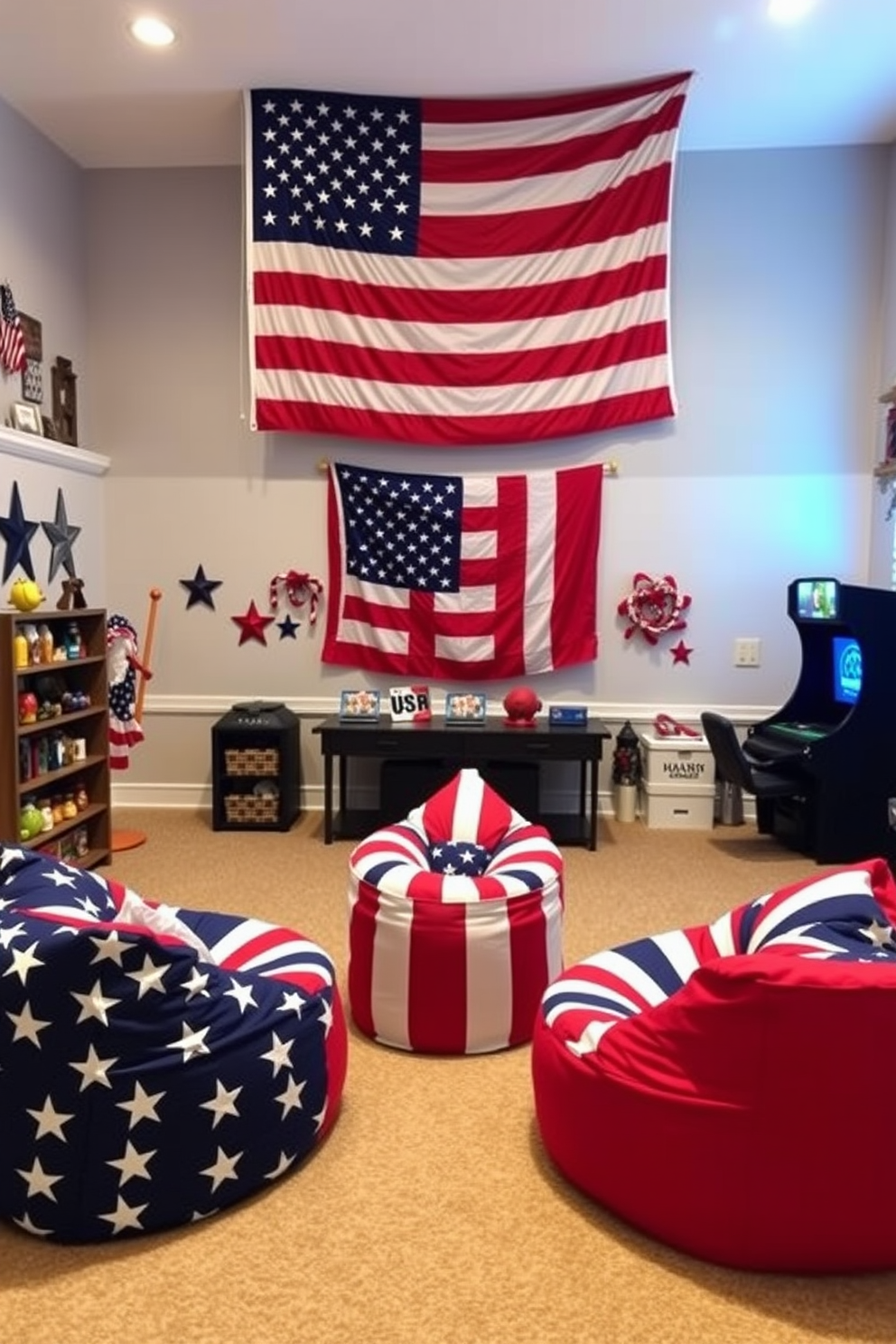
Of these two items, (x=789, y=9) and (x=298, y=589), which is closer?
(x=789, y=9)

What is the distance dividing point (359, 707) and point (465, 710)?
575mm

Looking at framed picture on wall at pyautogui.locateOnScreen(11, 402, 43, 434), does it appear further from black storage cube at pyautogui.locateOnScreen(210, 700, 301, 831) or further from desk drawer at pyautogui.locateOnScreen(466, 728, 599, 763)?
desk drawer at pyautogui.locateOnScreen(466, 728, 599, 763)

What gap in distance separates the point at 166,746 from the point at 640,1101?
13.7 feet

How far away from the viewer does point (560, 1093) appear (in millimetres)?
1936

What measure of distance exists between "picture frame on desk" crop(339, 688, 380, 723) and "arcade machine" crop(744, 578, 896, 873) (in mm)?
1998

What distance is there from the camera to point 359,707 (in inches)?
191

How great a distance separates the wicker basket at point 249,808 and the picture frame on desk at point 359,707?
2.05 ft

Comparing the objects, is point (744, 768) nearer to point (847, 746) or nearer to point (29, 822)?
point (847, 746)

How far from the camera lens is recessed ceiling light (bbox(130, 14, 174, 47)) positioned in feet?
12.4

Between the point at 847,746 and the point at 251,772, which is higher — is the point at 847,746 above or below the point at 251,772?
above

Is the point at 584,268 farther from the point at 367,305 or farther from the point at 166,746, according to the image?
the point at 166,746

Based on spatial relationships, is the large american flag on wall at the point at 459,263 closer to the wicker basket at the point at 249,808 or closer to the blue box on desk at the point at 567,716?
the blue box on desk at the point at 567,716

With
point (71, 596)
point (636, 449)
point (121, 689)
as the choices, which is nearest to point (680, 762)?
point (636, 449)

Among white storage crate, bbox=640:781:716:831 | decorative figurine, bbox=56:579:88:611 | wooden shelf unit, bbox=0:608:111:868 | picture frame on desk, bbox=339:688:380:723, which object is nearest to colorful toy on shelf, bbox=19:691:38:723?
wooden shelf unit, bbox=0:608:111:868
